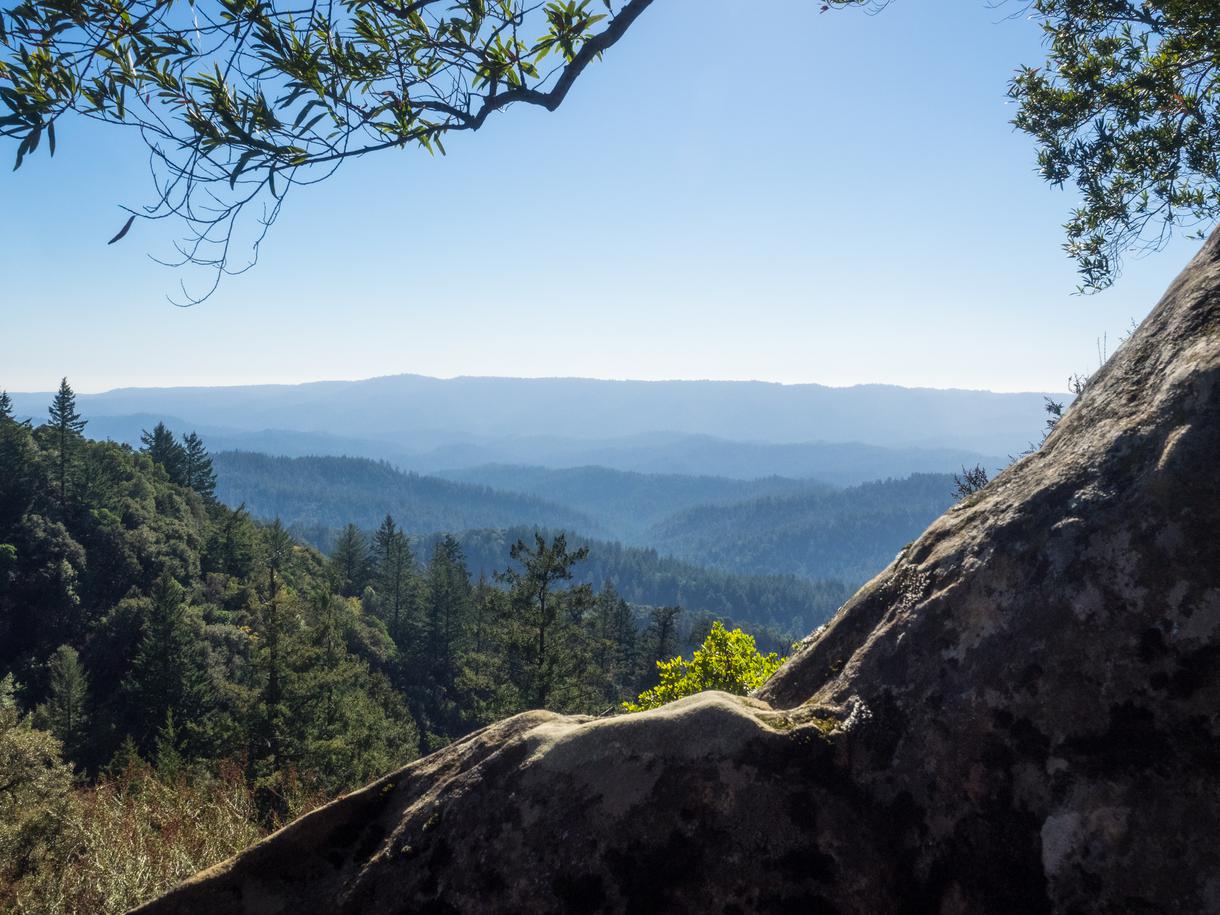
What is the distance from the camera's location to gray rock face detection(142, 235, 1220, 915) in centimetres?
246

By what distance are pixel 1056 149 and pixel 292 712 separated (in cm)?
3253

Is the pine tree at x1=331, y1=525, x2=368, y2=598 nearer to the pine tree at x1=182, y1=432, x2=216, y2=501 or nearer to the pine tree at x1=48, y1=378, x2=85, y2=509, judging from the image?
the pine tree at x1=182, y1=432, x2=216, y2=501

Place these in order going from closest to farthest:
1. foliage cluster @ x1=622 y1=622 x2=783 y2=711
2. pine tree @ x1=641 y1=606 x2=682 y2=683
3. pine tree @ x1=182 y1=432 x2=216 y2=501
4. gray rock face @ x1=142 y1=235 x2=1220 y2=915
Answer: gray rock face @ x1=142 y1=235 x2=1220 y2=915 < foliage cluster @ x1=622 y1=622 x2=783 y2=711 < pine tree @ x1=641 y1=606 x2=682 y2=683 < pine tree @ x1=182 y1=432 x2=216 y2=501

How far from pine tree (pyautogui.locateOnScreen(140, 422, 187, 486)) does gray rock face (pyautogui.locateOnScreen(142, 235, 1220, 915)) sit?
99.7 meters

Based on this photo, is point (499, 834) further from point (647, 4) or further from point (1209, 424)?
point (647, 4)

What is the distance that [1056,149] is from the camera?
7113 millimetres

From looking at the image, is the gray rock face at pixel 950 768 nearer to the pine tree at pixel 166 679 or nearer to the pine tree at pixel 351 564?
the pine tree at pixel 166 679

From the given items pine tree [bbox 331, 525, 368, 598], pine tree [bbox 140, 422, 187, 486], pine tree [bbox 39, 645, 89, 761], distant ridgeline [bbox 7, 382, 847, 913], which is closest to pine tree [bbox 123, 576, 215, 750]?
distant ridgeline [bbox 7, 382, 847, 913]

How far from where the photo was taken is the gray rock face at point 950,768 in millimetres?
2465

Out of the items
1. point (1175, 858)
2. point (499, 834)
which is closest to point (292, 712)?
point (499, 834)

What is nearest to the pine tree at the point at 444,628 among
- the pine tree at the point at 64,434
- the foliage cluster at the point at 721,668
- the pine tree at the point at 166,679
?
the pine tree at the point at 166,679

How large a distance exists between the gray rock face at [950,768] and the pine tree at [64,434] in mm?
76686

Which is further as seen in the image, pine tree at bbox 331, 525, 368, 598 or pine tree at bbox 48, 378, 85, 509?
pine tree at bbox 331, 525, 368, 598

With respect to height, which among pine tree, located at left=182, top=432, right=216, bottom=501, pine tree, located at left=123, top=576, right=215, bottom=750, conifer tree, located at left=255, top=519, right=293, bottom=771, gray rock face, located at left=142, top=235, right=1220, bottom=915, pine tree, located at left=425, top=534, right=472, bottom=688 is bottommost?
pine tree, located at left=425, top=534, right=472, bottom=688
